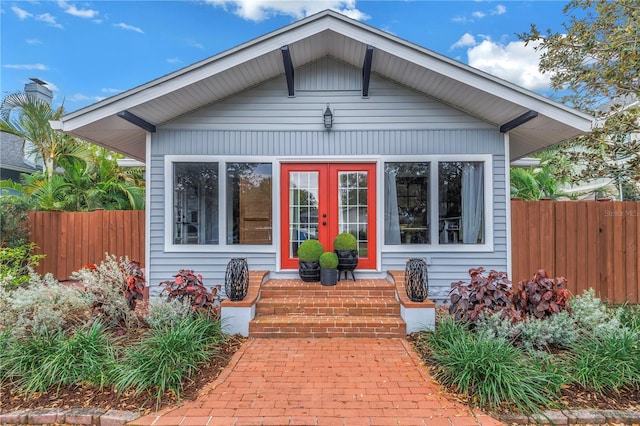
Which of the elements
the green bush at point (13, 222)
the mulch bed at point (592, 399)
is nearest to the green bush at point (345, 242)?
the mulch bed at point (592, 399)

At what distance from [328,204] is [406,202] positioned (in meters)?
1.43

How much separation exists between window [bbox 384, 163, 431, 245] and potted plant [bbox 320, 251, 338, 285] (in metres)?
1.14

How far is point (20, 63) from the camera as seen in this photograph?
11484mm

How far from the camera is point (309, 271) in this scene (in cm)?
522

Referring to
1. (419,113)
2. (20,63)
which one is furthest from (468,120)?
(20,63)

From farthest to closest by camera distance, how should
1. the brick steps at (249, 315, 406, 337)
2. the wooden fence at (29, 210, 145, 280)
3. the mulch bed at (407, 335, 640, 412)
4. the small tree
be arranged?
the wooden fence at (29, 210, 145, 280)
the small tree
the brick steps at (249, 315, 406, 337)
the mulch bed at (407, 335, 640, 412)

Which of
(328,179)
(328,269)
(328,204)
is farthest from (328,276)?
(328,179)

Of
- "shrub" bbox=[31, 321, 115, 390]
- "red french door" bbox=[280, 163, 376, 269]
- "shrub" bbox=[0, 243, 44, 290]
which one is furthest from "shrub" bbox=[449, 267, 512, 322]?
"shrub" bbox=[0, 243, 44, 290]

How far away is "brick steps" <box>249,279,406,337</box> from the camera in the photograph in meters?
4.29

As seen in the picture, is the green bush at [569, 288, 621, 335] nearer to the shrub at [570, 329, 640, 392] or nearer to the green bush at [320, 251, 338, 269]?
the shrub at [570, 329, 640, 392]

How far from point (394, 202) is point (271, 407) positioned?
12.9 feet

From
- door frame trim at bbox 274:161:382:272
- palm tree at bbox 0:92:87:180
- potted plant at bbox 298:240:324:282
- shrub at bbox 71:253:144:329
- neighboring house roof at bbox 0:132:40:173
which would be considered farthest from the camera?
neighboring house roof at bbox 0:132:40:173

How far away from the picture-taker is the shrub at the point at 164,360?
→ 2846mm

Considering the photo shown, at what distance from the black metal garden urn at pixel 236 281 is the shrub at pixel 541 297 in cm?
366
